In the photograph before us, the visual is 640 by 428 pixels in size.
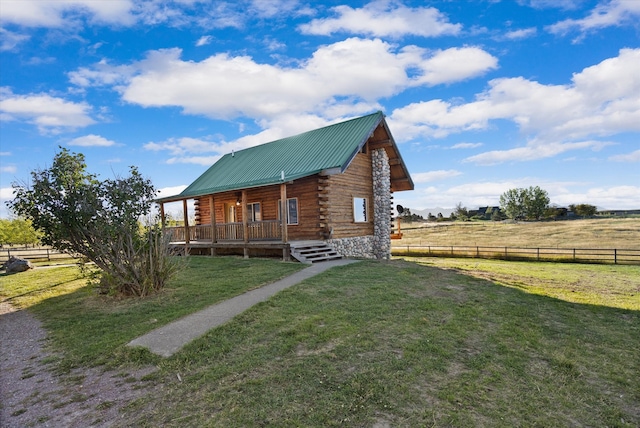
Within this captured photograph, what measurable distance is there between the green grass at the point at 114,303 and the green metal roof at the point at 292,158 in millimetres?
4210

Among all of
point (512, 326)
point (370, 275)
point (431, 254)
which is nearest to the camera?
point (512, 326)

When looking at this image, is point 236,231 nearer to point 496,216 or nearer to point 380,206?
point 380,206

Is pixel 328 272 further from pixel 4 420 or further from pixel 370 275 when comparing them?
pixel 4 420

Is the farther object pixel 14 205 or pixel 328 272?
pixel 328 272

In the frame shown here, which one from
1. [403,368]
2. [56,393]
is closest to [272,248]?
[56,393]

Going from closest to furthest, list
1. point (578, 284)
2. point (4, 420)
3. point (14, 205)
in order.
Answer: point (4, 420)
point (14, 205)
point (578, 284)

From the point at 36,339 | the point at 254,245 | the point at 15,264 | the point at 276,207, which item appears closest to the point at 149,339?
the point at 36,339

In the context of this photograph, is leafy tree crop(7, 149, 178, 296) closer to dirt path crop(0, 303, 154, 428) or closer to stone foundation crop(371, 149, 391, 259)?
dirt path crop(0, 303, 154, 428)

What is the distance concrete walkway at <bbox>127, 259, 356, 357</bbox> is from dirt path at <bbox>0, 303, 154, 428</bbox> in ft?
2.60

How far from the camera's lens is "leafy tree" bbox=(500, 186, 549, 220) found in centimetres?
6719

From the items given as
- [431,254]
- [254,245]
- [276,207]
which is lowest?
[431,254]

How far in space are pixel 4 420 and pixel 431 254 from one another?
25751 mm

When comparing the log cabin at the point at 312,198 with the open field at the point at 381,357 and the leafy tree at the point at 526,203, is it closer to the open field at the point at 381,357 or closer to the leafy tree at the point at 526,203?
the open field at the point at 381,357

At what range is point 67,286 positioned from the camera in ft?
43.5
